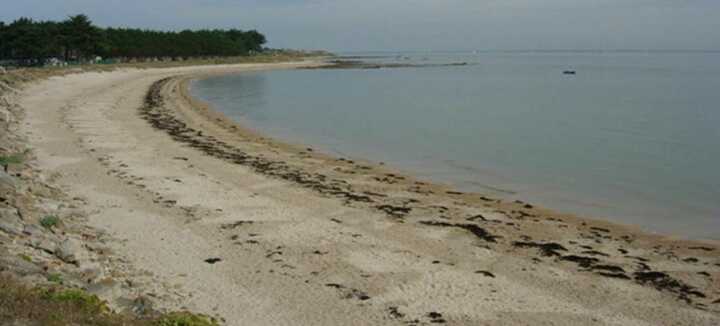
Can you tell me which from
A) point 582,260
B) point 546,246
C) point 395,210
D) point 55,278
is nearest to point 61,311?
point 55,278

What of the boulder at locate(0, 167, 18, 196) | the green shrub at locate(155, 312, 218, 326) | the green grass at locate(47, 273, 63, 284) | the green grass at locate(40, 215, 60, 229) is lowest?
the green shrub at locate(155, 312, 218, 326)

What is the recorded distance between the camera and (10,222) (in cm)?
945

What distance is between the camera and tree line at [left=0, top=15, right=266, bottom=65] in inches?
2756

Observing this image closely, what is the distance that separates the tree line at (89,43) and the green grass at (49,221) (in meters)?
66.4

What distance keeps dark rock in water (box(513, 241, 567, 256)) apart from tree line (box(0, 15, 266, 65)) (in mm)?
69797

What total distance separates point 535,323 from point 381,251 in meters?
3.26

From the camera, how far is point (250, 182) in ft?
52.0

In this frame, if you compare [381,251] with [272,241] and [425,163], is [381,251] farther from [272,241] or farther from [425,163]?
[425,163]

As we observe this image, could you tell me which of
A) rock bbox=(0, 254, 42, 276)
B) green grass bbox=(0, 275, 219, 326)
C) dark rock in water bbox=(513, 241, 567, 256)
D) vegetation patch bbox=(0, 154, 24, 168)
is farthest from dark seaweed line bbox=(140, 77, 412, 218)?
rock bbox=(0, 254, 42, 276)

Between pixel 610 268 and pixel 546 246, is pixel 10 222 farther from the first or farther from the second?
pixel 610 268

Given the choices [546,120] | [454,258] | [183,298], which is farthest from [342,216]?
[546,120]

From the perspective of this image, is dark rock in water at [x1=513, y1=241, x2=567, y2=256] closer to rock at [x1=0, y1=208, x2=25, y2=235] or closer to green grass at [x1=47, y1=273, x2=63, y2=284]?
green grass at [x1=47, y1=273, x2=63, y2=284]

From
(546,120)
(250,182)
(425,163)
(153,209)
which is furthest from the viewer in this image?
(546,120)

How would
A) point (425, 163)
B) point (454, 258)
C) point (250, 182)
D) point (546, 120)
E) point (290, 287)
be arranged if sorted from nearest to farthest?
point (290, 287) → point (454, 258) → point (250, 182) → point (425, 163) → point (546, 120)
